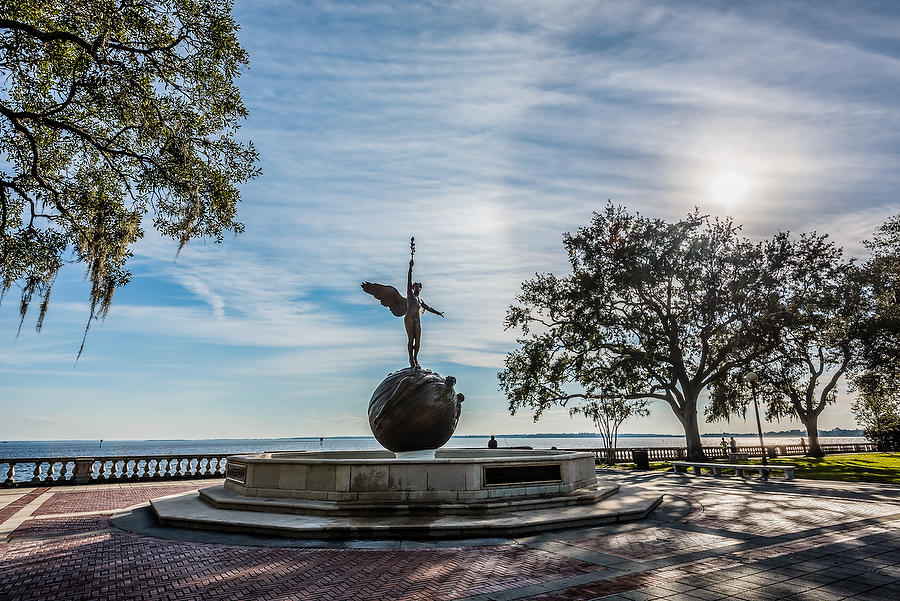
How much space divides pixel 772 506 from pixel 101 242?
57.0 ft

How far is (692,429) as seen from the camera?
96.0 ft

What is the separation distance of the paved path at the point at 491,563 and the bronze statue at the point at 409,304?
269 inches

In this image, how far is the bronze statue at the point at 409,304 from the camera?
49.9ft

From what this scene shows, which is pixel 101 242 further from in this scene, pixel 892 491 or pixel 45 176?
pixel 892 491

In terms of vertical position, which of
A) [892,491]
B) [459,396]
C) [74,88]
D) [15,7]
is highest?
[15,7]

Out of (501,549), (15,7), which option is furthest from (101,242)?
(501,549)

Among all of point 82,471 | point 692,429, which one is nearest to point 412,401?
point 82,471

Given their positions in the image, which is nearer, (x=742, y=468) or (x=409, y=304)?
(x=409, y=304)

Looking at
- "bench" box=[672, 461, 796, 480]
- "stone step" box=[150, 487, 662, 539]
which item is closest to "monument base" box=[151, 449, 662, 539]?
"stone step" box=[150, 487, 662, 539]

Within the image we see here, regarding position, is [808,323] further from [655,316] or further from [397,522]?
[397,522]

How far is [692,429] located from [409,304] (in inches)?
863

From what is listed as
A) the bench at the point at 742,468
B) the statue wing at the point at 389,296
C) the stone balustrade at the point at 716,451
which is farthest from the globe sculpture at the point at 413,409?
the stone balustrade at the point at 716,451

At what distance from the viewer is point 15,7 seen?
29.9 feet

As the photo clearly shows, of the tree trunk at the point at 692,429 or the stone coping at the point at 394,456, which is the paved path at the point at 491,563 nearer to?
the stone coping at the point at 394,456
